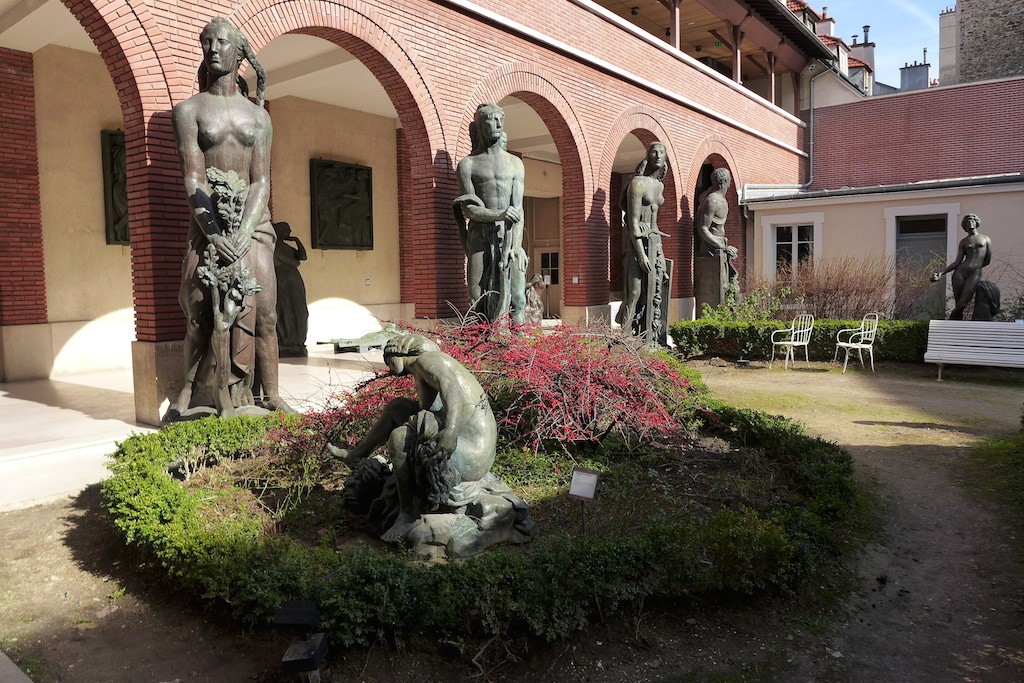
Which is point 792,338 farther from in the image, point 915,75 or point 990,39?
point 915,75

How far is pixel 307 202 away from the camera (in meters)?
14.0

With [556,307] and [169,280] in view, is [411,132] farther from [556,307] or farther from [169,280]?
[556,307]

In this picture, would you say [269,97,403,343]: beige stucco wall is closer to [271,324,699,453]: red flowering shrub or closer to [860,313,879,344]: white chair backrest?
[271,324,699,453]: red flowering shrub

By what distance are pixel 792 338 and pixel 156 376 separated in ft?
33.7

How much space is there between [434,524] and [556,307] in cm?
2086

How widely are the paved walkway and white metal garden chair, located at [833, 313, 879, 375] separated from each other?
313 inches

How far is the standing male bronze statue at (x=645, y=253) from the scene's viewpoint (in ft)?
35.9

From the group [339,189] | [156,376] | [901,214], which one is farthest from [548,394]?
[901,214]

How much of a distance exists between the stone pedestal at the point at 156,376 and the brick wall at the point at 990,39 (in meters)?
28.5

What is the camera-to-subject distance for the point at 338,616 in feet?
10.1

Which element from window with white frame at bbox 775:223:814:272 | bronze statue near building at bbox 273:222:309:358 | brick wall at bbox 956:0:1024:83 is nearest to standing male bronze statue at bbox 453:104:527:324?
bronze statue near building at bbox 273:222:309:358

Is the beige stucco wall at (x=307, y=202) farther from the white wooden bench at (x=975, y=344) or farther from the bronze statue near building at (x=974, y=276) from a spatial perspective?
the bronze statue near building at (x=974, y=276)

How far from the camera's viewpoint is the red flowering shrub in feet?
18.0

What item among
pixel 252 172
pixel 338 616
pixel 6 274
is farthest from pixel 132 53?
pixel 338 616
